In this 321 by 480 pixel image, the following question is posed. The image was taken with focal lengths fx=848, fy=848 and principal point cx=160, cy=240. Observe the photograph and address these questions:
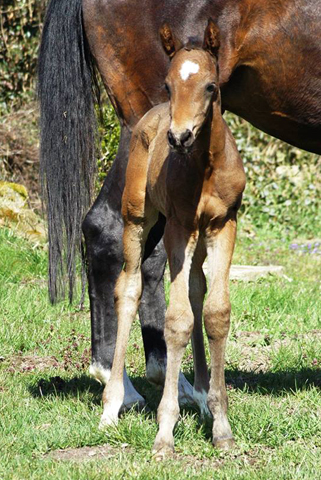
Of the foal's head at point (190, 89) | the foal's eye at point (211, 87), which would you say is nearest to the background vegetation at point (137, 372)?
the foal's head at point (190, 89)

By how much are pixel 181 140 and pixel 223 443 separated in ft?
4.37

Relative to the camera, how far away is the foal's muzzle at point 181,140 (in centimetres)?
322

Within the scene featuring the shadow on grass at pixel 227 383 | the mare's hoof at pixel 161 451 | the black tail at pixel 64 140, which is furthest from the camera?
the black tail at pixel 64 140

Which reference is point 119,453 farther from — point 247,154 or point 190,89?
point 247,154

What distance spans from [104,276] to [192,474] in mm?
1554

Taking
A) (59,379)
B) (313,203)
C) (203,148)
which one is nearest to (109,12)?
(203,148)

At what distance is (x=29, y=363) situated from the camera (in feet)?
16.7

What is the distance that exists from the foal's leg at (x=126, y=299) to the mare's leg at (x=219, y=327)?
55 cm

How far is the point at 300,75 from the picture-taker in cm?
444

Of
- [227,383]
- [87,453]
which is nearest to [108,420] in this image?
[87,453]

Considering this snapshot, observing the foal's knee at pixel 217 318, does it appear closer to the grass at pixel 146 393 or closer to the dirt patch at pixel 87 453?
the grass at pixel 146 393

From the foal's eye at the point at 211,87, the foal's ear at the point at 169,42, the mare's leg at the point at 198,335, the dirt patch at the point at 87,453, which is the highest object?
the foal's ear at the point at 169,42

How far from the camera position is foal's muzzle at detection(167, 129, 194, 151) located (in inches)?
127

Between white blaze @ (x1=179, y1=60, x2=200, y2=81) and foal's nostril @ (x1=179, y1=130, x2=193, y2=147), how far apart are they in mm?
276
